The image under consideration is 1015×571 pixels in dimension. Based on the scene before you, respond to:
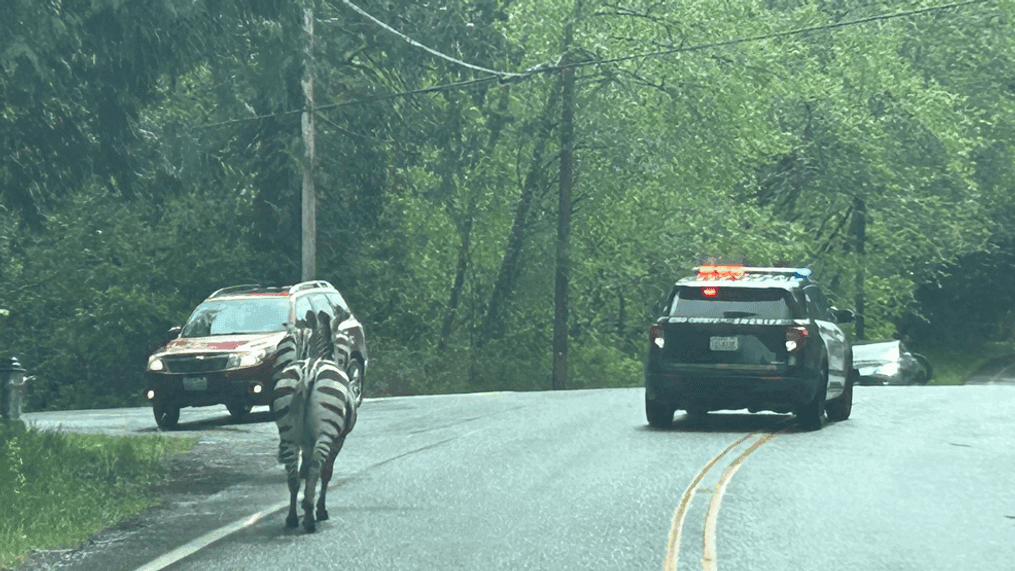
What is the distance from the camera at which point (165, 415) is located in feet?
66.7

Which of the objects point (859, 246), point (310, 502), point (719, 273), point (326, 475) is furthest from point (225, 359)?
point (859, 246)

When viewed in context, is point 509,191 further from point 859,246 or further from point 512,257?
point 859,246

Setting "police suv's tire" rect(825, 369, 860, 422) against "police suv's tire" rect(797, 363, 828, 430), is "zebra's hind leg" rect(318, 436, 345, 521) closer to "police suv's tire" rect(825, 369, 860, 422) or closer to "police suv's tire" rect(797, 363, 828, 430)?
"police suv's tire" rect(797, 363, 828, 430)

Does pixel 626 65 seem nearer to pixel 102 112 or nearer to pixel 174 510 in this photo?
pixel 102 112

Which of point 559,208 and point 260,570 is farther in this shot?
point 559,208

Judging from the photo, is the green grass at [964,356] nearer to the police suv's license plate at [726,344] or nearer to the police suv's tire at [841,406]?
the police suv's tire at [841,406]

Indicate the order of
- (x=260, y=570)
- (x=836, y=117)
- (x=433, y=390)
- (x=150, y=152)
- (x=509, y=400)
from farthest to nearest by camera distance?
(x=836, y=117)
(x=433, y=390)
(x=509, y=400)
(x=150, y=152)
(x=260, y=570)

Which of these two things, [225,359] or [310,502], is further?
[225,359]

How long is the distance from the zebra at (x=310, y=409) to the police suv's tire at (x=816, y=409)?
8.28m

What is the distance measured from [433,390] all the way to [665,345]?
19997 millimetres

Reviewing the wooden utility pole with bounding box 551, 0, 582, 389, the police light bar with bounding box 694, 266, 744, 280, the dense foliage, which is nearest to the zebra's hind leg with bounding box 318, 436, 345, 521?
the police light bar with bounding box 694, 266, 744, 280

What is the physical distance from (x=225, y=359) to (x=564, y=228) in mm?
20650

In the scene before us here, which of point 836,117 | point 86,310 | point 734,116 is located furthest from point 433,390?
point 836,117

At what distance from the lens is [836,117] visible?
4734cm
